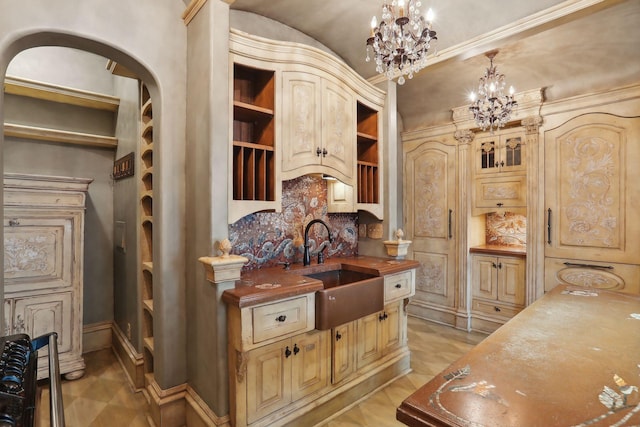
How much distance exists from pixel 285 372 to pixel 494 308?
291 centimetres

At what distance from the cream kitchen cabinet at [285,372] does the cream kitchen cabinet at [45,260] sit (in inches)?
74.7

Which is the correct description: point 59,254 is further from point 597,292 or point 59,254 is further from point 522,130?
point 522,130

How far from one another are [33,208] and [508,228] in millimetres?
4997

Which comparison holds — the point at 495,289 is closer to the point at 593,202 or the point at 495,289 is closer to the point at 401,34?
the point at 593,202

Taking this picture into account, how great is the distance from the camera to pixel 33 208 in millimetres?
2557

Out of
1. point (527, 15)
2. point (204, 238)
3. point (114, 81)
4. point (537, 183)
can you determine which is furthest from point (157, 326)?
point (537, 183)

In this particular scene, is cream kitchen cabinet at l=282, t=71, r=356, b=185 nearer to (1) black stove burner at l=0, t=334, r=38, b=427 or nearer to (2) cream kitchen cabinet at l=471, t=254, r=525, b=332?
(1) black stove burner at l=0, t=334, r=38, b=427

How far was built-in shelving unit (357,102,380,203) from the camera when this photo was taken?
9.70 feet

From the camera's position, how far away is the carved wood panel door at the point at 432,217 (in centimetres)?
411

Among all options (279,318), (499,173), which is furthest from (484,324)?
(279,318)

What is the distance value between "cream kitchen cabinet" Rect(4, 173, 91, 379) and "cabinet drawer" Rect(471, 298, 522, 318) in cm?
413

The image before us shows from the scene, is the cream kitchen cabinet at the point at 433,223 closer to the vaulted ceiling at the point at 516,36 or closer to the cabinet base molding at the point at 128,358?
the vaulted ceiling at the point at 516,36

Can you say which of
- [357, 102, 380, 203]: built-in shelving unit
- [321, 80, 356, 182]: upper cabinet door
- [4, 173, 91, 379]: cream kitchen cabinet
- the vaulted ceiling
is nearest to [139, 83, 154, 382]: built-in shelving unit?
[4, 173, 91, 379]: cream kitchen cabinet

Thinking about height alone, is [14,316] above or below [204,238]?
below
